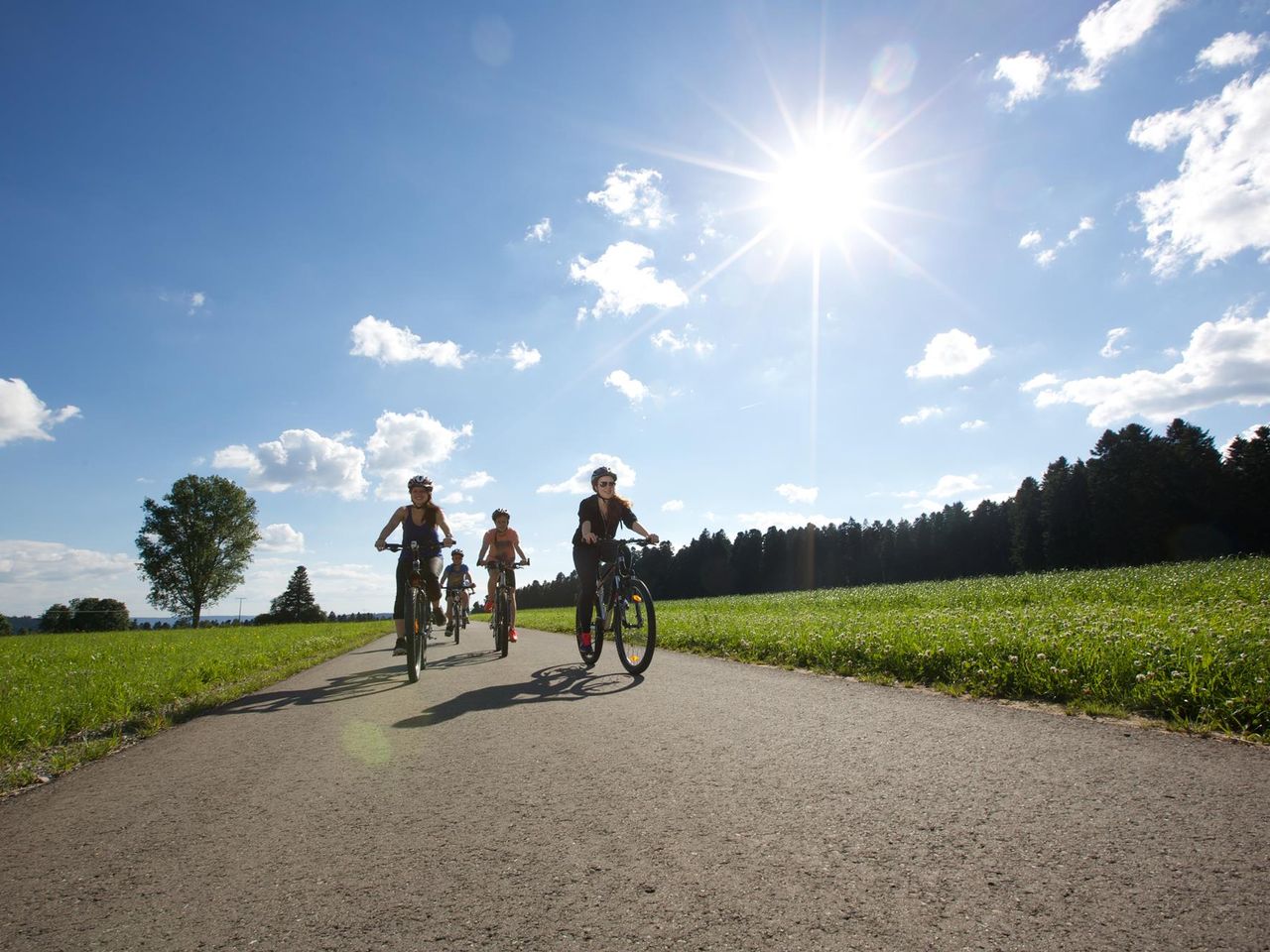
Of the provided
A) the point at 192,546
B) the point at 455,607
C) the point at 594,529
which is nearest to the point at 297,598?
the point at 192,546

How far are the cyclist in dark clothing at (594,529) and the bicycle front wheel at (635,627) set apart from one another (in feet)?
1.73

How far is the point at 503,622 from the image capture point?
1034 cm

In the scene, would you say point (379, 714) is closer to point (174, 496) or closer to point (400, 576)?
point (400, 576)

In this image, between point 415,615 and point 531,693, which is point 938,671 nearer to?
point 531,693

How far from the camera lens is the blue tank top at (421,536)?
27.8ft

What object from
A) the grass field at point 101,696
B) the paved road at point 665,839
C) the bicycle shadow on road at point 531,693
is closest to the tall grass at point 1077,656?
the paved road at point 665,839

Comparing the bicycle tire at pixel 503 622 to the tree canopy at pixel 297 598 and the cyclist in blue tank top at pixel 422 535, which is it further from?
the tree canopy at pixel 297 598

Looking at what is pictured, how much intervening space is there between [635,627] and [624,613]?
0.26 m

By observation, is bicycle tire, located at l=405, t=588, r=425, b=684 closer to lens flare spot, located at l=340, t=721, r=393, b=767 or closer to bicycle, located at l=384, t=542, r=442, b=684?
bicycle, located at l=384, t=542, r=442, b=684

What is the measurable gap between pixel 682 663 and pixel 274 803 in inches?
226

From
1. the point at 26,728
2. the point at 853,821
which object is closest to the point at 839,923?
the point at 853,821

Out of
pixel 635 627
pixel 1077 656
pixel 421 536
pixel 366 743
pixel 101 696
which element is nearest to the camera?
pixel 366 743

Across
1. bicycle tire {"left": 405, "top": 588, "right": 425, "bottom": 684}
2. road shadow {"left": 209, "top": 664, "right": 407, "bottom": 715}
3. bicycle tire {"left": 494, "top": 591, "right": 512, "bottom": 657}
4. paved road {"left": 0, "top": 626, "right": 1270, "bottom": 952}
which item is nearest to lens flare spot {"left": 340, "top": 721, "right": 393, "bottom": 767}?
paved road {"left": 0, "top": 626, "right": 1270, "bottom": 952}

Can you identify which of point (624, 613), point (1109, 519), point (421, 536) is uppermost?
point (1109, 519)
